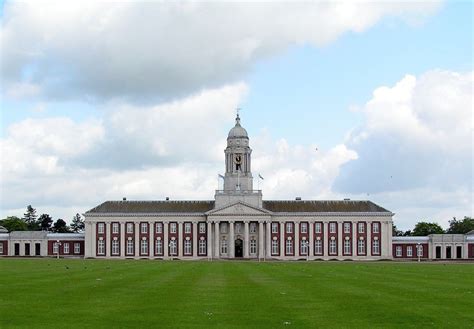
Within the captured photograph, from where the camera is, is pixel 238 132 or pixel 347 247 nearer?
pixel 347 247

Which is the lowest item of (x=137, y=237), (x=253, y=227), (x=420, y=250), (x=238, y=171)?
(x=420, y=250)

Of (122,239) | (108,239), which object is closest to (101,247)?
(108,239)

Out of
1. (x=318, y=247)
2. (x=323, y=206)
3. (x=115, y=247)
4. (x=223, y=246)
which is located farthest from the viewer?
(x=323, y=206)

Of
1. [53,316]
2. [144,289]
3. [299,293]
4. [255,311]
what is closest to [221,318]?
[255,311]

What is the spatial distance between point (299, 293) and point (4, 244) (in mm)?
124540

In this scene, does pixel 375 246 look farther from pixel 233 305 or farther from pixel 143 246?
pixel 233 305

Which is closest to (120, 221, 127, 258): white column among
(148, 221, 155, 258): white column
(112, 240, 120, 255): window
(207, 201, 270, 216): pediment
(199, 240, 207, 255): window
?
(112, 240, 120, 255): window

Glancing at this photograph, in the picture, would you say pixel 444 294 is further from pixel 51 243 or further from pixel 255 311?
pixel 51 243

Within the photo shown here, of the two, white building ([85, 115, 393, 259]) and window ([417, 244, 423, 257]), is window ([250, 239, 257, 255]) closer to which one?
white building ([85, 115, 393, 259])

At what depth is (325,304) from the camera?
31.3 metres

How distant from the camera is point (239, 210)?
14812 cm

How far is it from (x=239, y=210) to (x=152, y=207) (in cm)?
1582

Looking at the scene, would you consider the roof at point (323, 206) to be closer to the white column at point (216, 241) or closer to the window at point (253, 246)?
the window at point (253, 246)

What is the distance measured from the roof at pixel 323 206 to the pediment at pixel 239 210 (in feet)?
11.6
